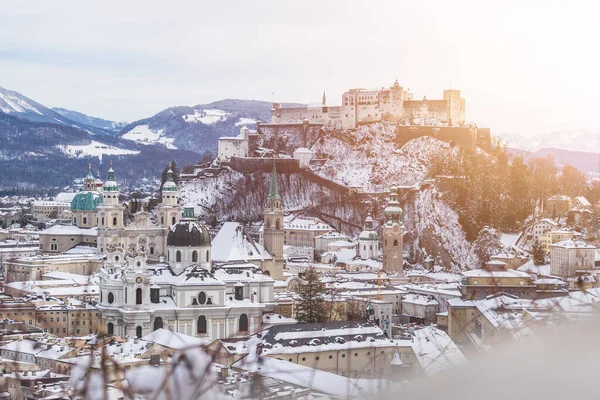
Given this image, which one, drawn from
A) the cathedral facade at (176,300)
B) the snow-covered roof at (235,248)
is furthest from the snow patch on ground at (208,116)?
the cathedral facade at (176,300)

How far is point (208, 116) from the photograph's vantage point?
167 m

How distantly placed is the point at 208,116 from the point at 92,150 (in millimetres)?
26402

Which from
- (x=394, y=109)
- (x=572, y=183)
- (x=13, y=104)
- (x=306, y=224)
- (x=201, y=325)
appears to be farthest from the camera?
(x=13, y=104)

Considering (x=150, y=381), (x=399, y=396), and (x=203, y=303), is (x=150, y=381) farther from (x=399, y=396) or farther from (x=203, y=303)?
(x=203, y=303)

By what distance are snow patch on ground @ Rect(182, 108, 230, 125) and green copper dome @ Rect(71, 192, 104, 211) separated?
112665 mm

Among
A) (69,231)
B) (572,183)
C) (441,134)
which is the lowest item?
(69,231)

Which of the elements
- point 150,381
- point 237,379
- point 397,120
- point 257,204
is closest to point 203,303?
point 237,379

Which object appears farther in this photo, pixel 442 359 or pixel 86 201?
pixel 86 201

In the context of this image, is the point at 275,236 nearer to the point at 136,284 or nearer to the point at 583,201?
the point at 136,284

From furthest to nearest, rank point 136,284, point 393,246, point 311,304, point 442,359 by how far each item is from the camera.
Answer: point 393,246
point 311,304
point 136,284
point 442,359

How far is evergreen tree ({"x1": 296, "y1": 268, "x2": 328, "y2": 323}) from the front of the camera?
1197 inches

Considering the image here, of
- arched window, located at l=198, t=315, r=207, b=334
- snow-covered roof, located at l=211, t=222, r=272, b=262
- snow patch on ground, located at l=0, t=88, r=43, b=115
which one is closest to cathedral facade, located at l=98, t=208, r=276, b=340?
arched window, located at l=198, t=315, r=207, b=334

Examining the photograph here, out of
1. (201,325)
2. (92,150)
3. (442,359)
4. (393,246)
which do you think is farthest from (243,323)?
(92,150)

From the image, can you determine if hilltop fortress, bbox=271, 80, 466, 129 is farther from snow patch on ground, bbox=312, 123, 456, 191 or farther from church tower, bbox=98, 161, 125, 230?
church tower, bbox=98, 161, 125, 230
